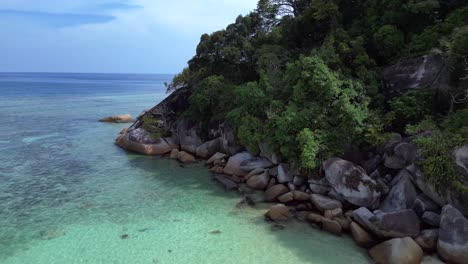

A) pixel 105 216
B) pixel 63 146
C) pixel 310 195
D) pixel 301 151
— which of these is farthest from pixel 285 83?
pixel 63 146

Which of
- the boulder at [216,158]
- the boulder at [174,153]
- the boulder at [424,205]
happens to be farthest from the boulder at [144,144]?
the boulder at [424,205]

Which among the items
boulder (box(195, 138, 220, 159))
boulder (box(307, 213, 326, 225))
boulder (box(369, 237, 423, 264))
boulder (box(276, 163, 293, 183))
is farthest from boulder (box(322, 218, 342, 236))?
boulder (box(195, 138, 220, 159))

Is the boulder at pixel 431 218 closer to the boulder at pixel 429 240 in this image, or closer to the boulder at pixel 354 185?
the boulder at pixel 429 240

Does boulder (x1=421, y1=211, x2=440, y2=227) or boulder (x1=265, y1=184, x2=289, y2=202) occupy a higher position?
boulder (x1=421, y1=211, x2=440, y2=227)

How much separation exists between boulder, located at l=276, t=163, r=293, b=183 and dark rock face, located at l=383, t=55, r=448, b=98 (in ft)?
23.3

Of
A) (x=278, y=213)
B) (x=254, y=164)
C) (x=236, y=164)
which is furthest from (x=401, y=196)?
(x=236, y=164)

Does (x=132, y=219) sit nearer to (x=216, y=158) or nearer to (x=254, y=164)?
(x=254, y=164)

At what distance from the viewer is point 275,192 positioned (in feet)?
56.0

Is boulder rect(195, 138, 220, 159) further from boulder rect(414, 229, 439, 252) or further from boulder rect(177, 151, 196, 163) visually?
boulder rect(414, 229, 439, 252)

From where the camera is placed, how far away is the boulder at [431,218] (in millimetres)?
12763

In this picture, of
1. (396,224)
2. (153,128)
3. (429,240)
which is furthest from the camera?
(153,128)

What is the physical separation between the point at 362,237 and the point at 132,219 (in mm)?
9433

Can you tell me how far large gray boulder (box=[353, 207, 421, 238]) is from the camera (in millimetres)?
12484

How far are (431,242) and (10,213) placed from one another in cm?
1717
